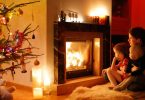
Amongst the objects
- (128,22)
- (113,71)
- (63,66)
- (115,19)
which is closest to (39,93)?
(63,66)

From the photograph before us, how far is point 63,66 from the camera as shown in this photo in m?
3.59

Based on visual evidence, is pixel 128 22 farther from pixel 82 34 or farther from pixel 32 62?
pixel 32 62

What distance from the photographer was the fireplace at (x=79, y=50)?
356 centimetres

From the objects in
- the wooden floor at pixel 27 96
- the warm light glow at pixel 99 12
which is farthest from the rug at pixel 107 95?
the warm light glow at pixel 99 12

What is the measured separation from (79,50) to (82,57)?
15 cm

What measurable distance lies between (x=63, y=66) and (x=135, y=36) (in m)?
1.09

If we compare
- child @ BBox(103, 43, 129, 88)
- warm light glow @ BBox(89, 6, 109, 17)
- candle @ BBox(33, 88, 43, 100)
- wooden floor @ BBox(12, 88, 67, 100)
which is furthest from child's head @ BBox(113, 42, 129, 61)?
candle @ BBox(33, 88, 43, 100)

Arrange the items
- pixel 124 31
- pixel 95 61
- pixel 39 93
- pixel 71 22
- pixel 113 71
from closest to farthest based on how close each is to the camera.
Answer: pixel 39 93
pixel 113 71
pixel 71 22
pixel 95 61
pixel 124 31

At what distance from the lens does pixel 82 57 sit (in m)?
4.22

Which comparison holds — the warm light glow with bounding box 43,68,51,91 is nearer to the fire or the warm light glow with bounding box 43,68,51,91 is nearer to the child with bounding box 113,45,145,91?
the fire

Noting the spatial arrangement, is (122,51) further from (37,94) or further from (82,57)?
(37,94)

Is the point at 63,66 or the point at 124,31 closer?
the point at 63,66

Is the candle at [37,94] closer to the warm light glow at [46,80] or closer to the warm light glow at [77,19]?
the warm light glow at [46,80]

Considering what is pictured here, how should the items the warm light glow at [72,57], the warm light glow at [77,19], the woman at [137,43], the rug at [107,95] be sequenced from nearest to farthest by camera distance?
the rug at [107,95]
the woman at [137,43]
the warm light glow at [77,19]
the warm light glow at [72,57]
